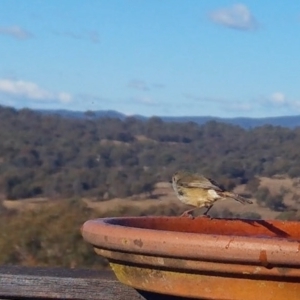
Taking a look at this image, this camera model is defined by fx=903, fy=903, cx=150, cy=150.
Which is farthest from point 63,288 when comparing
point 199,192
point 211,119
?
point 211,119

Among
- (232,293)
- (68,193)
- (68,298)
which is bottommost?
(68,193)

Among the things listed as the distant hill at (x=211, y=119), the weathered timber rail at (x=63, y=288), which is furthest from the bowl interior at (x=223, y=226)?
the distant hill at (x=211, y=119)

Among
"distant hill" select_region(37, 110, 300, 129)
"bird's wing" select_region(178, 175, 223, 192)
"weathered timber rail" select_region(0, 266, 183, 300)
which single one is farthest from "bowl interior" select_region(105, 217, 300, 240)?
"distant hill" select_region(37, 110, 300, 129)

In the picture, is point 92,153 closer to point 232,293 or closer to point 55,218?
point 55,218

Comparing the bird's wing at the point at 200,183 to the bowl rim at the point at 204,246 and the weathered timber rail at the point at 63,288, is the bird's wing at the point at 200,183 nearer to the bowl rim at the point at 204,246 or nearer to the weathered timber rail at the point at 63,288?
the weathered timber rail at the point at 63,288

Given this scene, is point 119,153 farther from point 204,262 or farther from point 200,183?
point 204,262

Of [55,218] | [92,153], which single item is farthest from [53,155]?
[55,218]

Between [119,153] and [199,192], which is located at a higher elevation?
[199,192]
